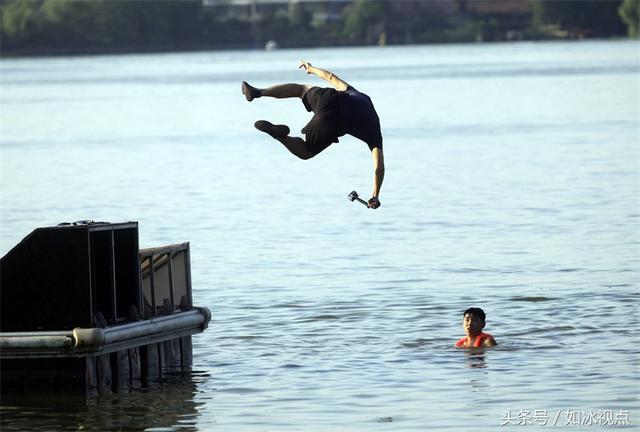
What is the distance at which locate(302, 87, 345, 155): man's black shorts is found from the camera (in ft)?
56.7

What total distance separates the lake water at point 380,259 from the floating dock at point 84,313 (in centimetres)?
33

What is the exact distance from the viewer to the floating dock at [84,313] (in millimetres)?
17125

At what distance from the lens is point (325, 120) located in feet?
56.7

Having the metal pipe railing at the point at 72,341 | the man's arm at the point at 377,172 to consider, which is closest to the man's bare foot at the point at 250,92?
the man's arm at the point at 377,172

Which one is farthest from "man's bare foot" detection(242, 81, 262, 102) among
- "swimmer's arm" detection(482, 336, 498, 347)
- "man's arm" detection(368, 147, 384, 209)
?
"swimmer's arm" detection(482, 336, 498, 347)

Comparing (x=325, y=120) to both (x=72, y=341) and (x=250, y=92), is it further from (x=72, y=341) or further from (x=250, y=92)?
(x=72, y=341)

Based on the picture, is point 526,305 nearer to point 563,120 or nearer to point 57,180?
point 57,180

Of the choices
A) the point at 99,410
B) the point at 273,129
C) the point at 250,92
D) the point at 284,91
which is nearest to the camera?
the point at 273,129

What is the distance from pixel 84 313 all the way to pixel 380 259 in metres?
13.7

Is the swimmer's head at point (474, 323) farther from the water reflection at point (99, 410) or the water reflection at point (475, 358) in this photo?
the water reflection at point (99, 410)

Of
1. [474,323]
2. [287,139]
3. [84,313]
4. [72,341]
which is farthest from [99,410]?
[474,323]

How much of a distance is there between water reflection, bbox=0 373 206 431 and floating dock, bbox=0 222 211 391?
0.54 ft

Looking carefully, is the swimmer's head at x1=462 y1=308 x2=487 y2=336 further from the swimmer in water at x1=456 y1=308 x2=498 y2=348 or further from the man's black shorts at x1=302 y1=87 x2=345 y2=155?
the man's black shorts at x1=302 y1=87 x2=345 y2=155

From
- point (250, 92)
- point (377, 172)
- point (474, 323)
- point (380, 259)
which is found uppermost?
point (250, 92)
